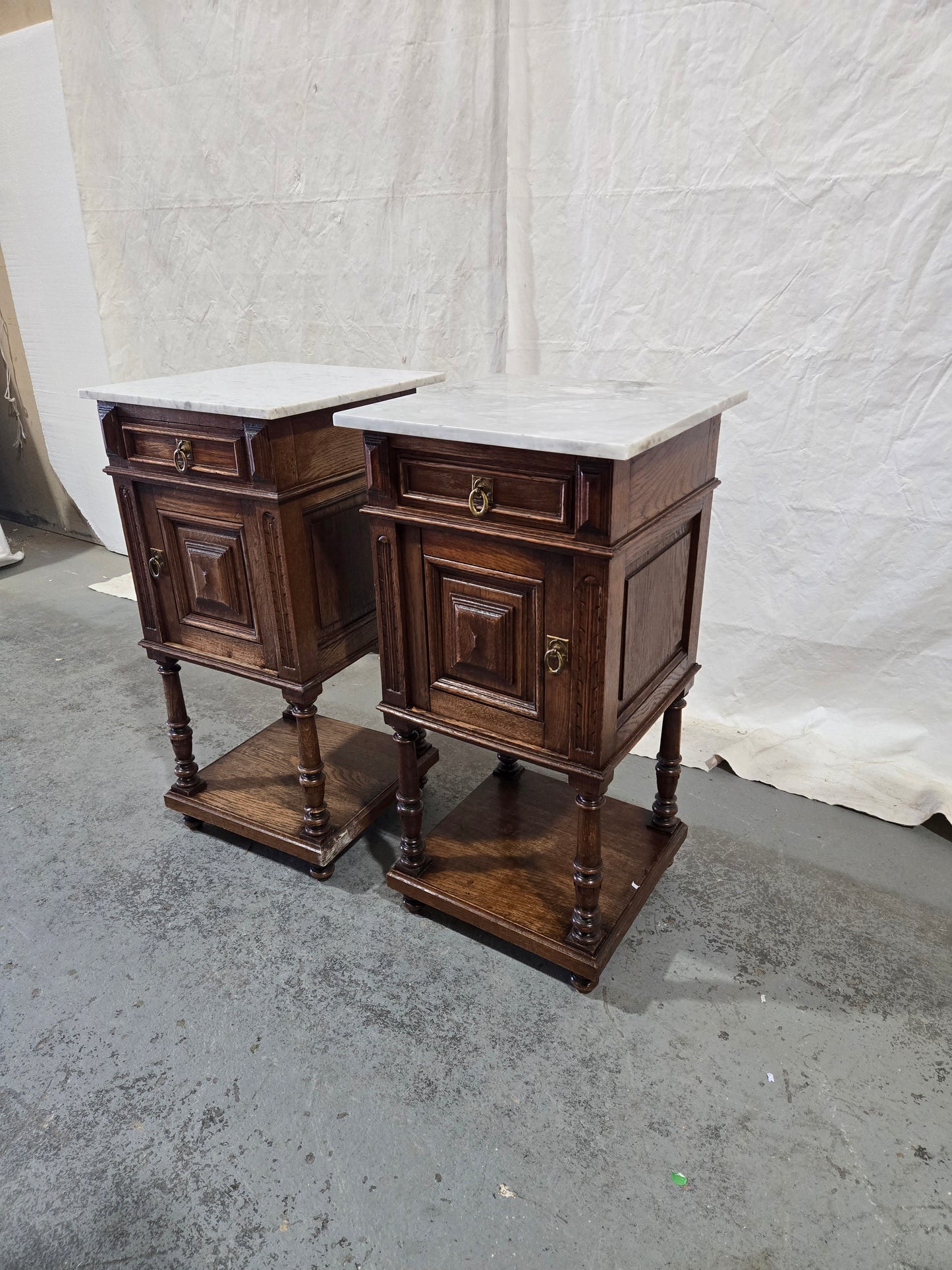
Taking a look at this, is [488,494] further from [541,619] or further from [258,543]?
[258,543]

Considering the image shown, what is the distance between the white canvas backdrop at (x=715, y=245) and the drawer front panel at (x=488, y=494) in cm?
102


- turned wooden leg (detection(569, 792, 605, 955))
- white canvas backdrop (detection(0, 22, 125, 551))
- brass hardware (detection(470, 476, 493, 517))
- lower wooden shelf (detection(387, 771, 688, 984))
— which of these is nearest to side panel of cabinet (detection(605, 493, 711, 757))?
turned wooden leg (detection(569, 792, 605, 955))

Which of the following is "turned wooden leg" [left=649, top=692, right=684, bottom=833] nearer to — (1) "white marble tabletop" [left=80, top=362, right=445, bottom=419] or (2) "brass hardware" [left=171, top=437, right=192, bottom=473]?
(1) "white marble tabletop" [left=80, top=362, right=445, bottom=419]

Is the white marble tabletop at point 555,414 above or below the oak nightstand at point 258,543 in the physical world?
above

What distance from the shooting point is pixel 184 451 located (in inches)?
64.4

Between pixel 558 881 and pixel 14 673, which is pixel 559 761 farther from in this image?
pixel 14 673

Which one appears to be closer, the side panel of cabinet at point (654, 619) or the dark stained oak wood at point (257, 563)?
the side panel of cabinet at point (654, 619)

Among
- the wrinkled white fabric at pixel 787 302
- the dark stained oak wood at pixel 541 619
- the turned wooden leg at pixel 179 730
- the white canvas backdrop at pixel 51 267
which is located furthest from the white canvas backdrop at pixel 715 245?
the turned wooden leg at pixel 179 730

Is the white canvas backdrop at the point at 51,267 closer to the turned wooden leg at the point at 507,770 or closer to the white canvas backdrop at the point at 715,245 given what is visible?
the white canvas backdrop at the point at 715,245

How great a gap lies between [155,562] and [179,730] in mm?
434

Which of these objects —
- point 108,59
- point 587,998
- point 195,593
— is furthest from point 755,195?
point 108,59

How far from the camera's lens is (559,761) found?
142cm

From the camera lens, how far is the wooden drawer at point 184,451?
158cm

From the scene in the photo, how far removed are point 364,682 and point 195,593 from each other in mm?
1057
